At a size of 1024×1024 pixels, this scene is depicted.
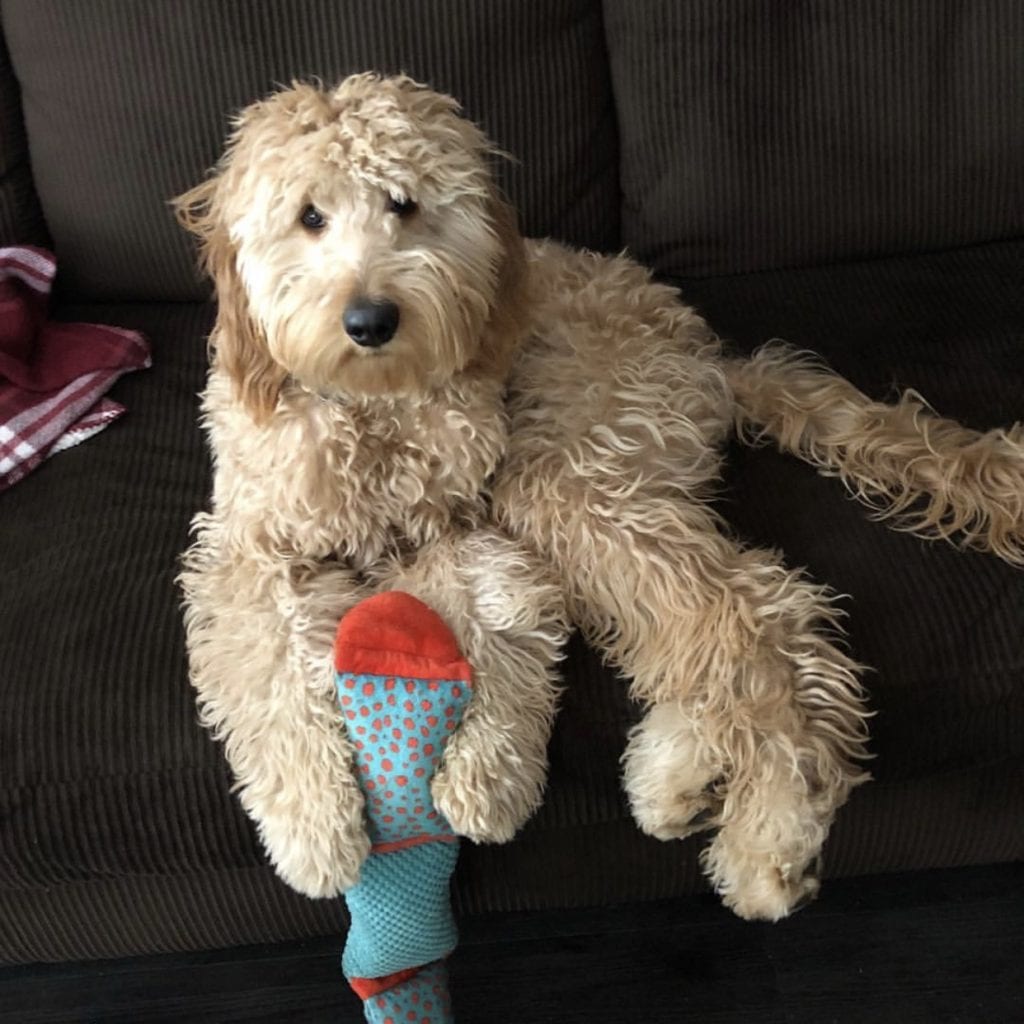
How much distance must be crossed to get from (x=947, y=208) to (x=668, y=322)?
68cm

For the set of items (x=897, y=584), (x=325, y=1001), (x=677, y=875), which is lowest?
(x=325, y=1001)

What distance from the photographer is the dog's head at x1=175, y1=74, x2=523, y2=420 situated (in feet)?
3.95

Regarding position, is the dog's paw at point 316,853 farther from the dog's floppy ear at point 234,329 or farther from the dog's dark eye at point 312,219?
the dog's dark eye at point 312,219

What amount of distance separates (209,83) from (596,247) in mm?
741

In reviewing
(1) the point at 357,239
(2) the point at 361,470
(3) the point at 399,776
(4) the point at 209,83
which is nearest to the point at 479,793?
(3) the point at 399,776

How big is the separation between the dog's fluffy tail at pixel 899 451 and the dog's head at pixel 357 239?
0.51m

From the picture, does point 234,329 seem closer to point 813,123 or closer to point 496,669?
point 496,669

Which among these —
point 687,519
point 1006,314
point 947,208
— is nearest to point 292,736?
point 687,519

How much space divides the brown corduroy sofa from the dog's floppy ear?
287 mm

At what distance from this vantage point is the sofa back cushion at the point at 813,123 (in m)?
1.86

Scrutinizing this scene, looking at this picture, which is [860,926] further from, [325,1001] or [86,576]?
[86,576]

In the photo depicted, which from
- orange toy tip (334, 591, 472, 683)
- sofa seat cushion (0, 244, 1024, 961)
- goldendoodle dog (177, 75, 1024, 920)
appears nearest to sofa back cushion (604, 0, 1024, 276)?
sofa seat cushion (0, 244, 1024, 961)

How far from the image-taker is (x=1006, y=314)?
5.93ft

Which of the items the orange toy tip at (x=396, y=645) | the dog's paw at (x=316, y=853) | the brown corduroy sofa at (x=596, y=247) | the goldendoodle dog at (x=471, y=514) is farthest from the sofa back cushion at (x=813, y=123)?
the dog's paw at (x=316, y=853)
